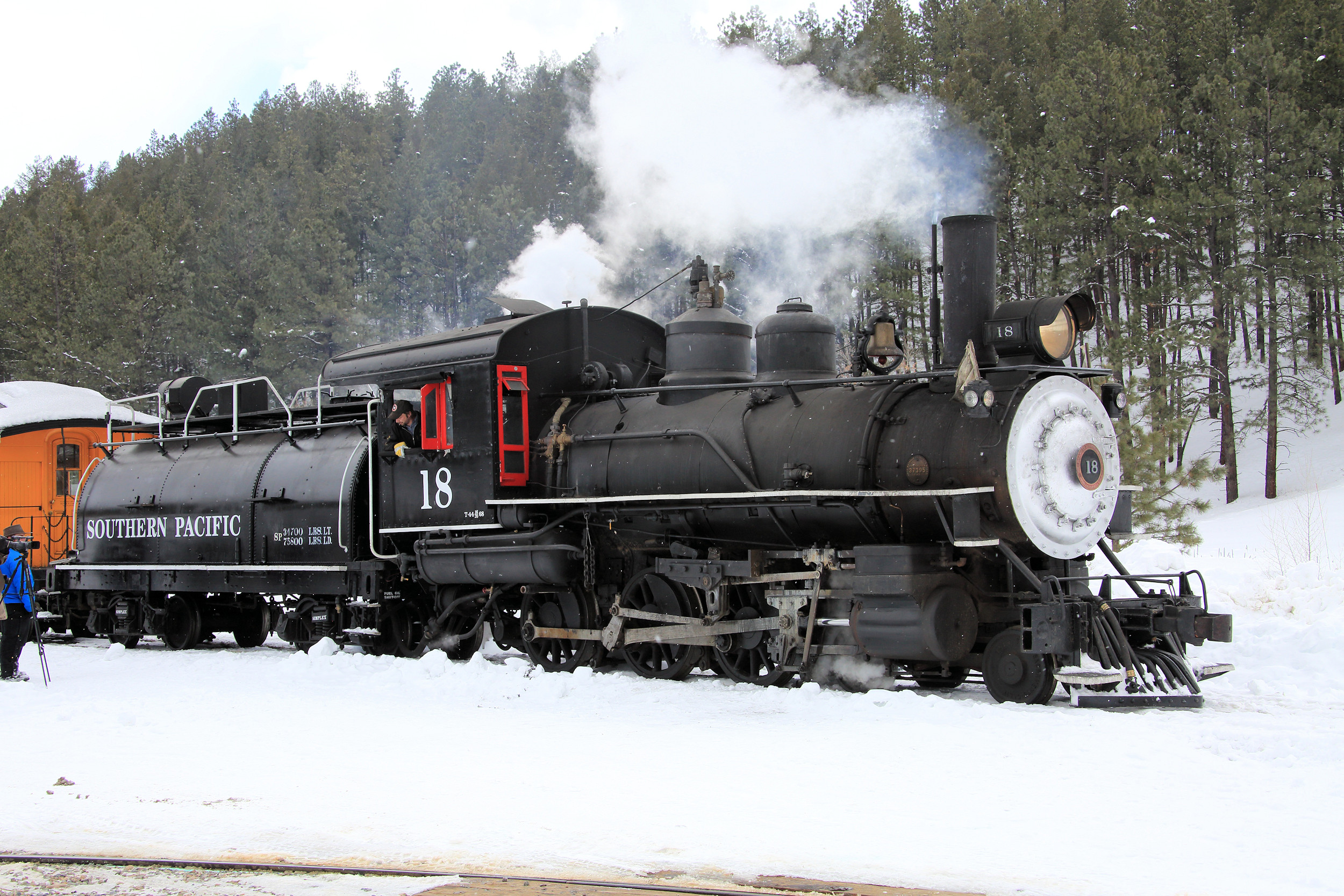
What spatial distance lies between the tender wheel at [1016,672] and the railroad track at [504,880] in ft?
13.7

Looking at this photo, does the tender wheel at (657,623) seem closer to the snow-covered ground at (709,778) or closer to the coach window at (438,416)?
the snow-covered ground at (709,778)

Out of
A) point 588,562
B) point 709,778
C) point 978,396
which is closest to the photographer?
point 709,778

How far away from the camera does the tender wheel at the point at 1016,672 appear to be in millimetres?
8047

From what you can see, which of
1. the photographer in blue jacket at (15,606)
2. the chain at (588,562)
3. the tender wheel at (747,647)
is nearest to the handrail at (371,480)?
the chain at (588,562)

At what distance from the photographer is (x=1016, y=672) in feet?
27.0

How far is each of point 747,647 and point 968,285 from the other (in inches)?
136

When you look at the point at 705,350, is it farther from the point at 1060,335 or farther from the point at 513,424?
the point at 1060,335

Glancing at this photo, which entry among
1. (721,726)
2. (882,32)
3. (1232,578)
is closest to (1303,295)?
(882,32)

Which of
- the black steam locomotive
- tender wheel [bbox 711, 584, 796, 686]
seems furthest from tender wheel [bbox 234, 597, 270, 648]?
tender wheel [bbox 711, 584, 796, 686]

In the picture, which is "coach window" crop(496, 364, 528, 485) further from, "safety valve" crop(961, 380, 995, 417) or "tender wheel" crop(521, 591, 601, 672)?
"safety valve" crop(961, 380, 995, 417)

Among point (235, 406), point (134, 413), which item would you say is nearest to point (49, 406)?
point (134, 413)

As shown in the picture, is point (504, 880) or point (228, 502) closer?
point (504, 880)

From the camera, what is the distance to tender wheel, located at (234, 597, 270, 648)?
48.0 ft

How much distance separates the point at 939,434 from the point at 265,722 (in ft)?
17.3
